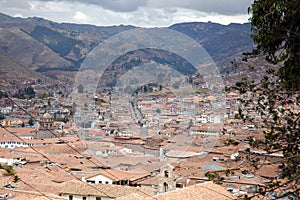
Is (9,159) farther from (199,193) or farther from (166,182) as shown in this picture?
(199,193)

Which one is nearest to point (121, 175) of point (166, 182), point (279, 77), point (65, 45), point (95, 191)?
point (95, 191)

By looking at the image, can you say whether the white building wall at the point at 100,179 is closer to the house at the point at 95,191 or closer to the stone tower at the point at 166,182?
the house at the point at 95,191

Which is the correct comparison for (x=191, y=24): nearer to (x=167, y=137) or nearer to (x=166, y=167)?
(x=167, y=137)

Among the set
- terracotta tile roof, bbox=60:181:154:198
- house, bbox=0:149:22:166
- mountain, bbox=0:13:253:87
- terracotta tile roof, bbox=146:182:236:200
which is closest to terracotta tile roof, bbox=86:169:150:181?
terracotta tile roof, bbox=60:181:154:198

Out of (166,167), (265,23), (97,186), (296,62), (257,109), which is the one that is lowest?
(97,186)

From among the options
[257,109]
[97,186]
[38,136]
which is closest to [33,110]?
[38,136]

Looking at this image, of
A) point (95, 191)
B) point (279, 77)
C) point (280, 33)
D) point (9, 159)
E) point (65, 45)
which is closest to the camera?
point (280, 33)

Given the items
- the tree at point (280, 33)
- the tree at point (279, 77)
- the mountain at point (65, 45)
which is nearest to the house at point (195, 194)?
the tree at point (279, 77)
